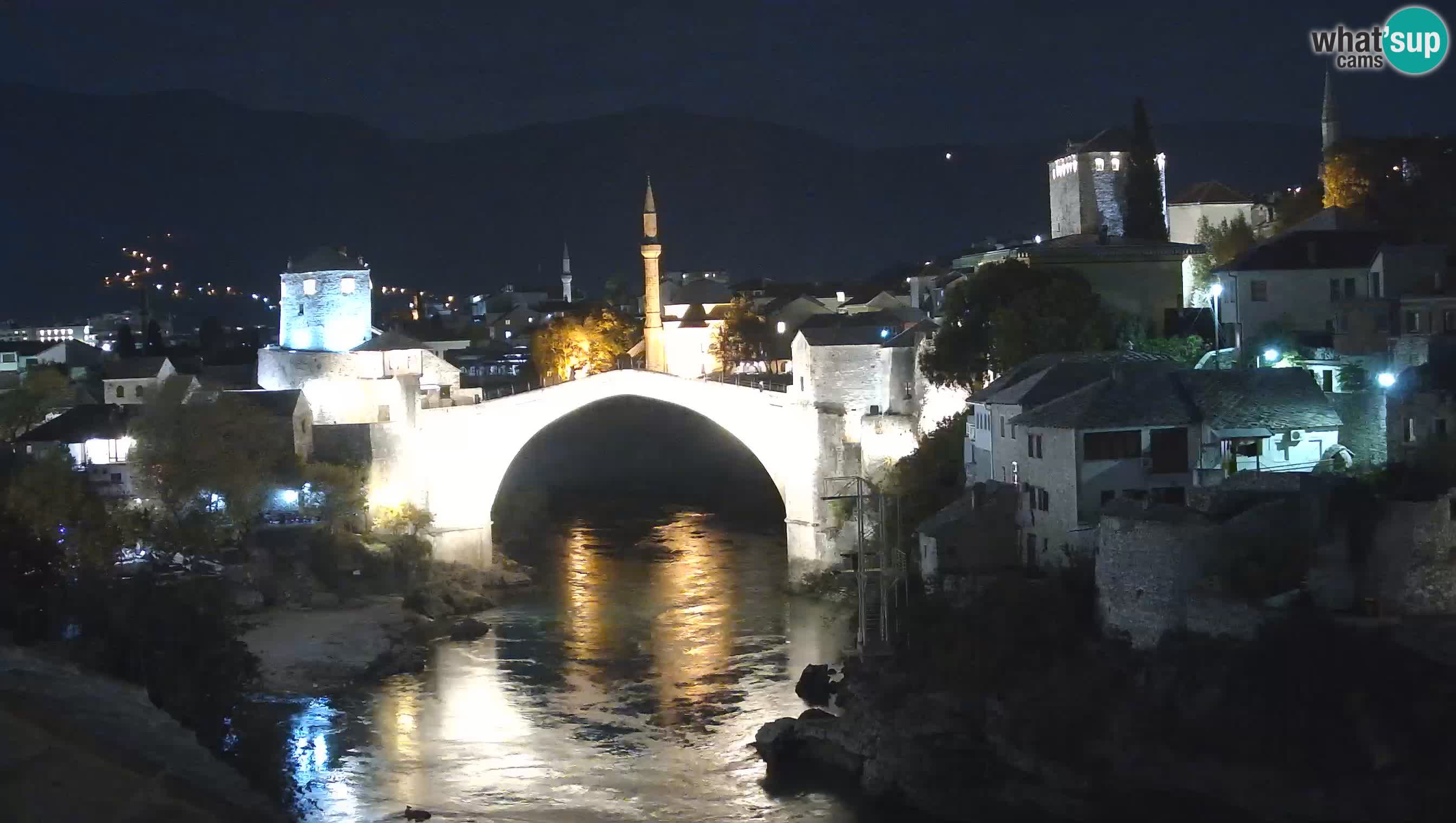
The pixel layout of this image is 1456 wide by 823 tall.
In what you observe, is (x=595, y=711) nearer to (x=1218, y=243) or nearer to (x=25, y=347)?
(x=1218, y=243)

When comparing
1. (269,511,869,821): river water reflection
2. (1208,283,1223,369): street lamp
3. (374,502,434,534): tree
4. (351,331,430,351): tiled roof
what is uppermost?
(351,331,430,351): tiled roof

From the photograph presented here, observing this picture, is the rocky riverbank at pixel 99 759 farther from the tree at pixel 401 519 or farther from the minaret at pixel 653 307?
the minaret at pixel 653 307

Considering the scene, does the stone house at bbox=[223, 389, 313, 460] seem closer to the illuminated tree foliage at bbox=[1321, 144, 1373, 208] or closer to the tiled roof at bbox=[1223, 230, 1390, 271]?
the tiled roof at bbox=[1223, 230, 1390, 271]

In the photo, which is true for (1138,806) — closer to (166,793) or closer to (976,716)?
(976,716)

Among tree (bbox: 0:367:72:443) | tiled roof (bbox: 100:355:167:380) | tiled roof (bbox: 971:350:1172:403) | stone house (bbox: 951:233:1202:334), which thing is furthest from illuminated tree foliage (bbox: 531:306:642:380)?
tiled roof (bbox: 971:350:1172:403)

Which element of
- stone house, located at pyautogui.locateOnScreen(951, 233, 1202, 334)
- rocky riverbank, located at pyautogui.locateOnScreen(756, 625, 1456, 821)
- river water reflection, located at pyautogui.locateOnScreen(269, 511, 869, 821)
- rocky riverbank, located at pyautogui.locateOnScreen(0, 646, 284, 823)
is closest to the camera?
rocky riverbank, located at pyautogui.locateOnScreen(0, 646, 284, 823)

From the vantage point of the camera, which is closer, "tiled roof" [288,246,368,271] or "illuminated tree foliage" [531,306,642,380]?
"tiled roof" [288,246,368,271]
